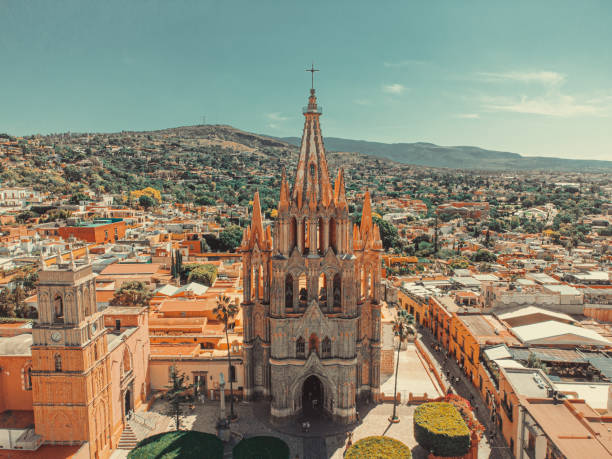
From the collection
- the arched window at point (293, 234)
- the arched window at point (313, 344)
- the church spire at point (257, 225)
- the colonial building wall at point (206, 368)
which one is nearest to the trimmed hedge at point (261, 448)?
the arched window at point (313, 344)

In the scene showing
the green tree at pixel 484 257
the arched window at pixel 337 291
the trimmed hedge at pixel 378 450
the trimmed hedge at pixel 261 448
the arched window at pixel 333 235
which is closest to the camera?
the trimmed hedge at pixel 378 450

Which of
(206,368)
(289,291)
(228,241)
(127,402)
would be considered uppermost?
(289,291)

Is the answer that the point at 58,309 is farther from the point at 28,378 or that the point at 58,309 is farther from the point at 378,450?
A: the point at 378,450

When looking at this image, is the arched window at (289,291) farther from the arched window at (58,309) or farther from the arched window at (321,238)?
the arched window at (58,309)

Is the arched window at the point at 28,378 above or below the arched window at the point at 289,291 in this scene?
below

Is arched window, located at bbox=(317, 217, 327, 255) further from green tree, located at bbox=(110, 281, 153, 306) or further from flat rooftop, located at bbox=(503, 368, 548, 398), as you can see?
green tree, located at bbox=(110, 281, 153, 306)

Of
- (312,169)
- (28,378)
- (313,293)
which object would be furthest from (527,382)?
(28,378)

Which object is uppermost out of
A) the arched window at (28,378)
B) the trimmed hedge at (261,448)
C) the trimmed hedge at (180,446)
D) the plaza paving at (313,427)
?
the arched window at (28,378)

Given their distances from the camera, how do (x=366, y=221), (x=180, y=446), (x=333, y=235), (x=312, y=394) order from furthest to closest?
(x=366, y=221) → (x=312, y=394) → (x=333, y=235) → (x=180, y=446)

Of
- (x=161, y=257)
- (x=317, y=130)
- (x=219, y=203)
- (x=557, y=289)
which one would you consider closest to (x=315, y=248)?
(x=317, y=130)
